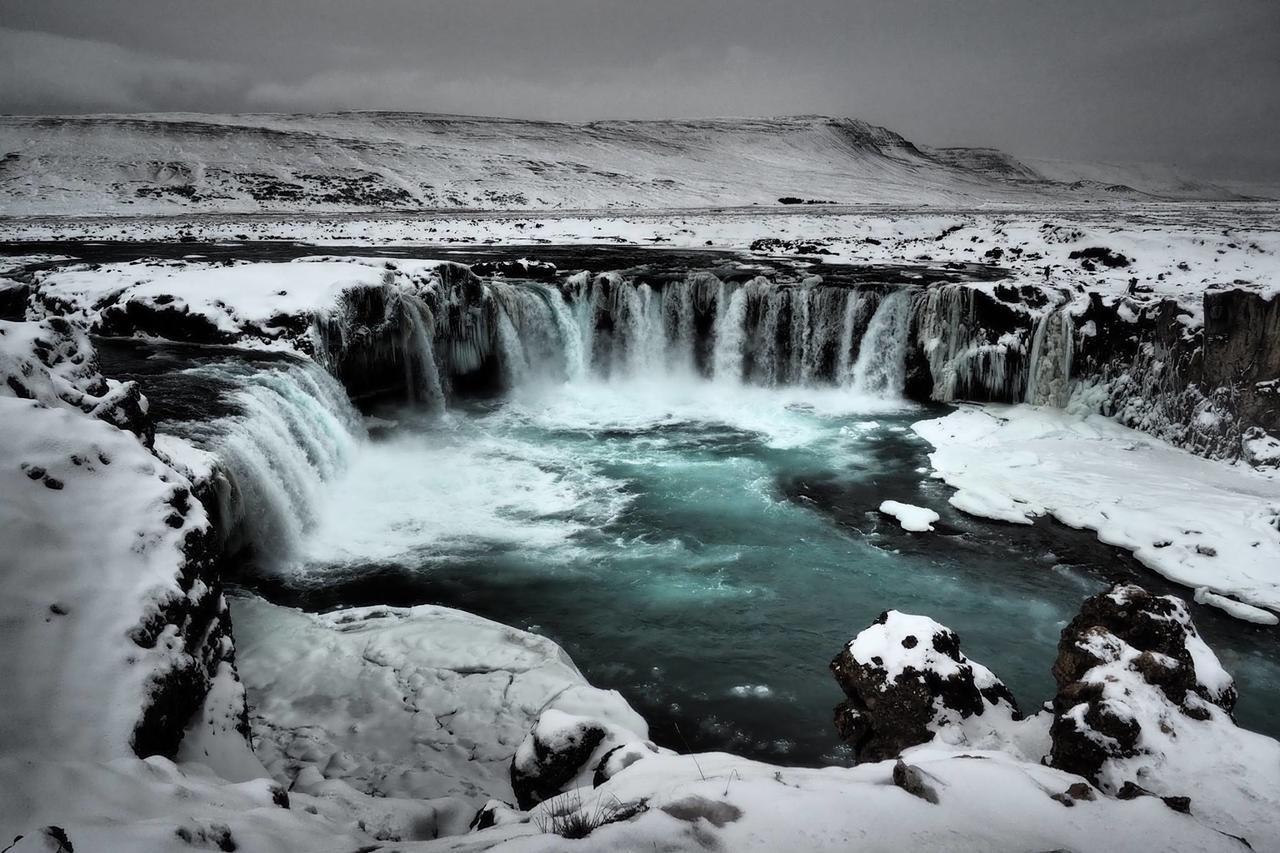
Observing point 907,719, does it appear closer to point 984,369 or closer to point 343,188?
point 984,369

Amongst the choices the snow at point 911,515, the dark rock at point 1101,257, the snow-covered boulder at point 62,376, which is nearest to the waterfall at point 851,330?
the snow at point 911,515

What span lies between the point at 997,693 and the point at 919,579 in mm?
4395

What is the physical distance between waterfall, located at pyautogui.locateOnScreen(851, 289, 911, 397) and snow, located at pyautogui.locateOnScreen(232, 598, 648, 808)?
14.3 m

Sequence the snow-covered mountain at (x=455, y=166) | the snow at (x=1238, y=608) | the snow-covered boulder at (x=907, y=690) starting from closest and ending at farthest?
the snow-covered boulder at (x=907, y=690), the snow at (x=1238, y=608), the snow-covered mountain at (x=455, y=166)

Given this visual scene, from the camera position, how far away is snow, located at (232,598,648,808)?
546 centimetres

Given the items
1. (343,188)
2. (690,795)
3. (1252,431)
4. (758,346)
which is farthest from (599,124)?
(690,795)

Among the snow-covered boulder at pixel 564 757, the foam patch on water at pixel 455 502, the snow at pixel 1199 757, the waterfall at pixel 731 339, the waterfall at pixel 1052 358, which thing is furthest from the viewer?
the waterfall at pixel 731 339

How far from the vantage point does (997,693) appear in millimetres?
5539

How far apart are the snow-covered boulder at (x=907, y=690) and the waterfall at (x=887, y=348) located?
14.3 m

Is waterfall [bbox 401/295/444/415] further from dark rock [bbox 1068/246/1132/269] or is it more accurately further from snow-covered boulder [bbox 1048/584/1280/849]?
dark rock [bbox 1068/246/1132/269]

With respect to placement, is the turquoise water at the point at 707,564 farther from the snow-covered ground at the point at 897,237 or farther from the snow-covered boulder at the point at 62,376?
the snow-covered ground at the point at 897,237

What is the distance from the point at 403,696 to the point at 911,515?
8.49 metres

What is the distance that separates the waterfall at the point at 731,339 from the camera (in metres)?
20.3

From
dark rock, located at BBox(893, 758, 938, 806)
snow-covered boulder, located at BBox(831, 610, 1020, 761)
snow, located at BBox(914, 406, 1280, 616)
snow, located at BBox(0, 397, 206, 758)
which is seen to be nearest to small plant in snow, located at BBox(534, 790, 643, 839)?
dark rock, located at BBox(893, 758, 938, 806)
